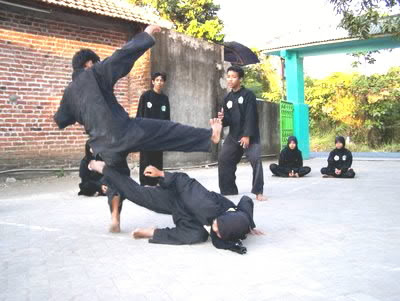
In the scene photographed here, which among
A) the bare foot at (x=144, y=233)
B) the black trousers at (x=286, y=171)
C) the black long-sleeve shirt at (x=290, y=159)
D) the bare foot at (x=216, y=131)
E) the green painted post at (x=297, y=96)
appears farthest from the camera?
the green painted post at (x=297, y=96)

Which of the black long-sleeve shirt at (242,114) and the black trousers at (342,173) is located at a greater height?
the black long-sleeve shirt at (242,114)

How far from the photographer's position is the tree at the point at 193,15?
20.7 metres

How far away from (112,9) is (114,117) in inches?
264

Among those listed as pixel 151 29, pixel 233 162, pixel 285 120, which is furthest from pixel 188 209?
pixel 285 120

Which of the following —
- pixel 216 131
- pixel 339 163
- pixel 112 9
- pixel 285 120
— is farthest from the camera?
pixel 285 120

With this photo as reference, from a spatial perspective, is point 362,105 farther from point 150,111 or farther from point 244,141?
point 150,111

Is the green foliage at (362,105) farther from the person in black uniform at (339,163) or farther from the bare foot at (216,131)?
the bare foot at (216,131)

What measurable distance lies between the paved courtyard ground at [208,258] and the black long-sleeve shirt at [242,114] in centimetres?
103

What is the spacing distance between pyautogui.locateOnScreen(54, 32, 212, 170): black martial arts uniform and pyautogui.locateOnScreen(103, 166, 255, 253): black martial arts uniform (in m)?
0.28

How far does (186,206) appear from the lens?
369 centimetres

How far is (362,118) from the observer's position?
750 inches

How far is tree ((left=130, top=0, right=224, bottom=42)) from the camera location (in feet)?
68.0

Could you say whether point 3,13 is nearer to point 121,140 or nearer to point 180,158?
point 180,158

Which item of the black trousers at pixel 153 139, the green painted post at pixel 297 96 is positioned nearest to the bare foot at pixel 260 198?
the black trousers at pixel 153 139
